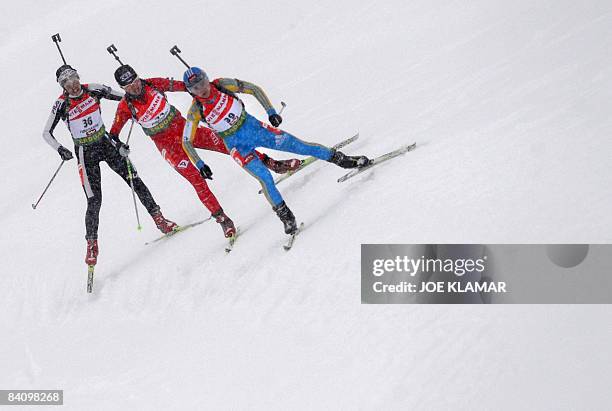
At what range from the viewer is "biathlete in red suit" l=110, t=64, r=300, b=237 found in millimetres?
8078

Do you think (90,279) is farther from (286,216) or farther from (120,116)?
(286,216)

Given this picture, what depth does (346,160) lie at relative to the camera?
7.59 meters

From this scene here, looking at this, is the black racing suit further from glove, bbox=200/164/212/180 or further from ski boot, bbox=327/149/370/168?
ski boot, bbox=327/149/370/168

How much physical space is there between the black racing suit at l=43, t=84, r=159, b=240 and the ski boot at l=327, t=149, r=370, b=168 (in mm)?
2851

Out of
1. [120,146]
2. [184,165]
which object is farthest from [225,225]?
[120,146]

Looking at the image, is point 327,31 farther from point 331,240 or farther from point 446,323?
point 446,323

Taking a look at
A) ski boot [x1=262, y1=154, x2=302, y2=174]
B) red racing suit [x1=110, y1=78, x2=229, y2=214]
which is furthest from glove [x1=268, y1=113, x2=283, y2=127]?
red racing suit [x1=110, y1=78, x2=229, y2=214]

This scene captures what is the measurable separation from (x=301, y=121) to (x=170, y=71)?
607cm

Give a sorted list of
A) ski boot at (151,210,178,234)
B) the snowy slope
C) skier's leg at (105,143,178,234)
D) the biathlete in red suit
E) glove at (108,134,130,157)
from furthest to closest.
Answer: ski boot at (151,210,178,234) < skier's leg at (105,143,178,234) < glove at (108,134,130,157) < the biathlete in red suit < the snowy slope

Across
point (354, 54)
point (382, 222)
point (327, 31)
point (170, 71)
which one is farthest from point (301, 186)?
point (170, 71)

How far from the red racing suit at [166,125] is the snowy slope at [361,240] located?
2.81 ft

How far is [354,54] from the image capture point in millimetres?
13172

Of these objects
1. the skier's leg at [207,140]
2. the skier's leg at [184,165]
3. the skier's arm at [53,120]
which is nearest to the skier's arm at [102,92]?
the skier's arm at [53,120]

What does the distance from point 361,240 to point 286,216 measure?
0.98 meters
